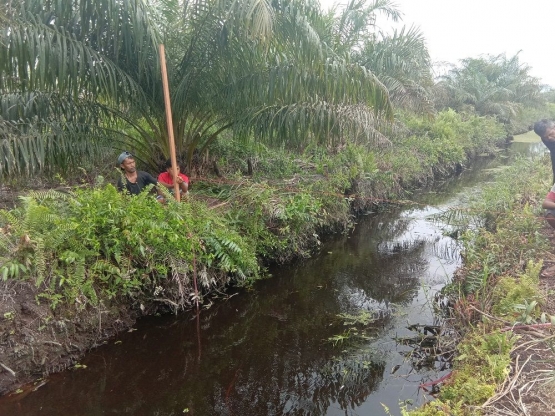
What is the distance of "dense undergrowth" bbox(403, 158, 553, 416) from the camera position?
7.51 feet

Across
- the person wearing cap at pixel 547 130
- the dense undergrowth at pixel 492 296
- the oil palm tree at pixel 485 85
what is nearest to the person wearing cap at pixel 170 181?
the dense undergrowth at pixel 492 296

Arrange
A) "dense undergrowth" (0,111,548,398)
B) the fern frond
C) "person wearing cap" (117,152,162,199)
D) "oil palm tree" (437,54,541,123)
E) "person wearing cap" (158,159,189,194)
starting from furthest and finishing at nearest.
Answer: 1. "oil palm tree" (437,54,541,123)
2. "person wearing cap" (158,159,189,194)
3. "person wearing cap" (117,152,162,199)
4. "dense undergrowth" (0,111,548,398)
5. the fern frond

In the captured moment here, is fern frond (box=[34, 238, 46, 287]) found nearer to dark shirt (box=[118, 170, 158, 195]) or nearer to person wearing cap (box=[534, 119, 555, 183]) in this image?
dark shirt (box=[118, 170, 158, 195])

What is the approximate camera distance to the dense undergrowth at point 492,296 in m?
2.29

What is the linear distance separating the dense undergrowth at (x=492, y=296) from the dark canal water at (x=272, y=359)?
0.55m

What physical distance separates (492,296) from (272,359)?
1.96 m

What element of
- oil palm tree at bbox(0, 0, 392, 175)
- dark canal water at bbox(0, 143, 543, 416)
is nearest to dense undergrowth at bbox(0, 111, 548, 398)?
dark canal water at bbox(0, 143, 543, 416)

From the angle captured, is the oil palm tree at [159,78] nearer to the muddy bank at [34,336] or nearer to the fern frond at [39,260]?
the fern frond at [39,260]

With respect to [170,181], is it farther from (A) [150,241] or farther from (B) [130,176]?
(A) [150,241]

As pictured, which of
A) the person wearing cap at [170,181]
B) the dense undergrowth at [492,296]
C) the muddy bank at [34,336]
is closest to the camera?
the dense undergrowth at [492,296]

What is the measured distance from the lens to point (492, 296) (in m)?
3.29

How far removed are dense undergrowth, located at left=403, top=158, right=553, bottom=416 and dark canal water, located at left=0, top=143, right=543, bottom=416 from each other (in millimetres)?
549

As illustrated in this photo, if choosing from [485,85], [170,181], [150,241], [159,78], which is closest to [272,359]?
[150,241]

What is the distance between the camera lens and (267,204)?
502 centimetres
